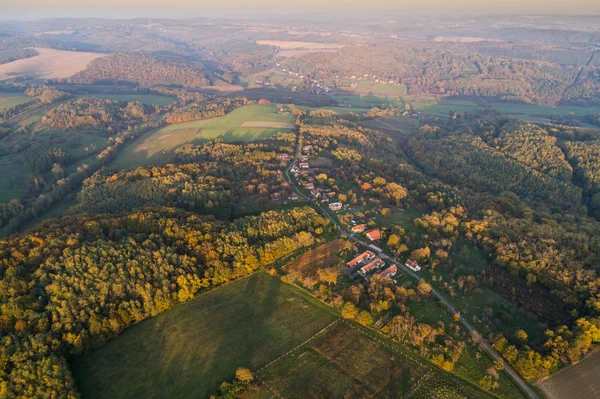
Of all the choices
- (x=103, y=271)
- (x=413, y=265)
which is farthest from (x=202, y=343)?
(x=413, y=265)

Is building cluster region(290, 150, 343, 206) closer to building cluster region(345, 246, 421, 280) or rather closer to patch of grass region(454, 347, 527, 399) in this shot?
building cluster region(345, 246, 421, 280)

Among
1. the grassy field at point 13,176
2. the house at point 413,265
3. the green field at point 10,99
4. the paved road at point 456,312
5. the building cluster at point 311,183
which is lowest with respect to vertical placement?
the grassy field at point 13,176

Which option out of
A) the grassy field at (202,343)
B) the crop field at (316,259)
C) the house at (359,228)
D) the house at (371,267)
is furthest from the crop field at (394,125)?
the grassy field at (202,343)

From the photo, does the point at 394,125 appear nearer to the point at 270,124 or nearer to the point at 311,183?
the point at 270,124

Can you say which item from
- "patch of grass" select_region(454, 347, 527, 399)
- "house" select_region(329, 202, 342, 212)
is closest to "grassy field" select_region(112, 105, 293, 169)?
"house" select_region(329, 202, 342, 212)

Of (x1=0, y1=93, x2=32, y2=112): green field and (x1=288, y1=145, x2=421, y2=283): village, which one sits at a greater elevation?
(x1=0, y1=93, x2=32, y2=112): green field

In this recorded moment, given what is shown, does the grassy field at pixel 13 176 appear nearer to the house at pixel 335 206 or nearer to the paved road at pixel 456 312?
the paved road at pixel 456 312
